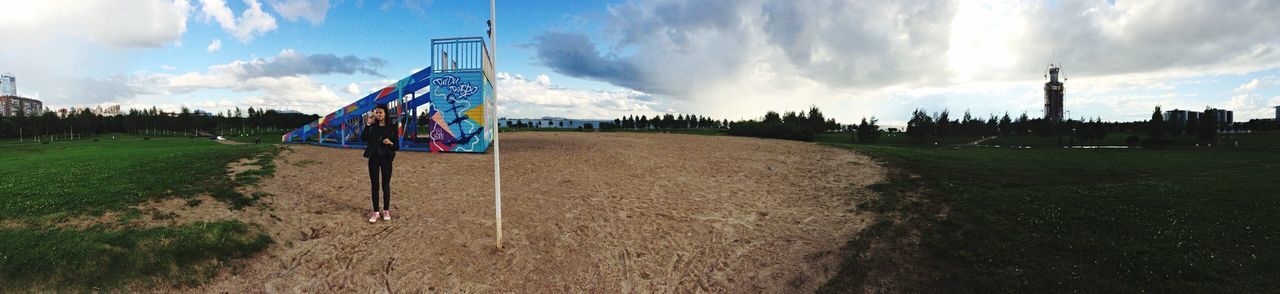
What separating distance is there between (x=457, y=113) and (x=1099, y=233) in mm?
20067

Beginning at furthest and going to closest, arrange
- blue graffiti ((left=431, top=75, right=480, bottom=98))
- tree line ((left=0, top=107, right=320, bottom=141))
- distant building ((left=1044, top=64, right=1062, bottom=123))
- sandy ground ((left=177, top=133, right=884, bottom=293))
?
distant building ((left=1044, top=64, right=1062, bottom=123))
tree line ((left=0, top=107, right=320, bottom=141))
blue graffiti ((left=431, top=75, right=480, bottom=98))
sandy ground ((left=177, top=133, right=884, bottom=293))

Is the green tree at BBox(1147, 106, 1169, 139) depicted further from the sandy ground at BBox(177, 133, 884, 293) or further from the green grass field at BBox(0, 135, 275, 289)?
the green grass field at BBox(0, 135, 275, 289)

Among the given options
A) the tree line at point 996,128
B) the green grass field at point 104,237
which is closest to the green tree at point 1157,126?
the tree line at point 996,128

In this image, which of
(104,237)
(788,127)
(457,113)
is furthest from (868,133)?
(104,237)

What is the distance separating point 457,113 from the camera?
2083 centimetres

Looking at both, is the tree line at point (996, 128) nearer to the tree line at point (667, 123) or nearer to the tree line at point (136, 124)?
the tree line at point (667, 123)

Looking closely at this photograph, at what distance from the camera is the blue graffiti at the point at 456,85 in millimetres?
20562

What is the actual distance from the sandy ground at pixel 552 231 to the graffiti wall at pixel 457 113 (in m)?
4.92

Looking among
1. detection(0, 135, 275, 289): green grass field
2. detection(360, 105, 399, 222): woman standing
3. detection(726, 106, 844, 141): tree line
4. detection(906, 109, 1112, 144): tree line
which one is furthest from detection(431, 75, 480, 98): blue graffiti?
detection(906, 109, 1112, 144): tree line

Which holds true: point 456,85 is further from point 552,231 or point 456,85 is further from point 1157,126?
point 1157,126

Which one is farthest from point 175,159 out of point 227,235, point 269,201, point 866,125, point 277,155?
point 866,125

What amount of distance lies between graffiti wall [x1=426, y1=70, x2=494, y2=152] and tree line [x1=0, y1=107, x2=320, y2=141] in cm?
7314

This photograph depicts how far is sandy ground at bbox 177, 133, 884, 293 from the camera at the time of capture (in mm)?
7098

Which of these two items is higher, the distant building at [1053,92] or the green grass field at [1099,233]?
the distant building at [1053,92]
